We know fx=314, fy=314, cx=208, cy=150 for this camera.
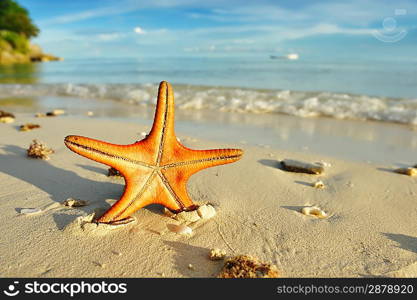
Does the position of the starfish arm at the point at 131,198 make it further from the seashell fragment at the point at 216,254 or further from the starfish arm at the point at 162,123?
the seashell fragment at the point at 216,254

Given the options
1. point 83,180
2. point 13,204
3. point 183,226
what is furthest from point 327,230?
point 13,204

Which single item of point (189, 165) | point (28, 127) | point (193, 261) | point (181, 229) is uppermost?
point (189, 165)

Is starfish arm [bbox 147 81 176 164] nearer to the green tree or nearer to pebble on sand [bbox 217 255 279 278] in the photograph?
pebble on sand [bbox 217 255 279 278]

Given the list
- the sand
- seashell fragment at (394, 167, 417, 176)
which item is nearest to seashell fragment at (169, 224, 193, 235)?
the sand

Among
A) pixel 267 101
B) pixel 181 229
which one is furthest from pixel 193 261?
pixel 267 101

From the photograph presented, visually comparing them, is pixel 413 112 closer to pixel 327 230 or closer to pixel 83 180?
pixel 327 230

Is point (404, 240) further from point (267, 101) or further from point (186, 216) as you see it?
point (267, 101)

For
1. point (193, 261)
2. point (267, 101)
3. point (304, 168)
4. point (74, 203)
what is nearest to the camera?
point (193, 261)
